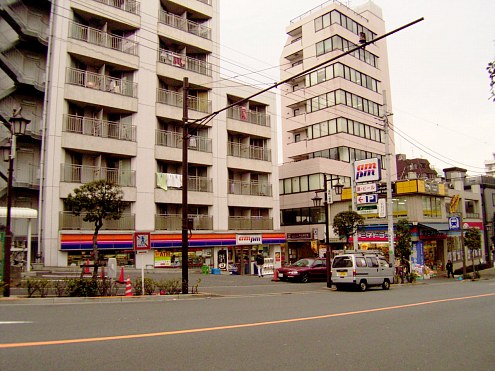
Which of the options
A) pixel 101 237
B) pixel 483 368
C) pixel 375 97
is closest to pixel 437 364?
pixel 483 368

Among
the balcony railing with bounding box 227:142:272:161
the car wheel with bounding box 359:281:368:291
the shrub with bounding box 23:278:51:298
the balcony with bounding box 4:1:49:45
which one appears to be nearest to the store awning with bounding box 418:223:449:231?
the balcony railing with bounding box 227:142:272:161

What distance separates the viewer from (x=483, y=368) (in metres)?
6.48

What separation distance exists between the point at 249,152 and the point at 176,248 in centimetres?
1085

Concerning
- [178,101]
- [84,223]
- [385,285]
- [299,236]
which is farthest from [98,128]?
[299,236]

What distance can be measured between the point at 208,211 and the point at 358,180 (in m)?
11.9

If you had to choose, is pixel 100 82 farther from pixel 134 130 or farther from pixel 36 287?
pixel 36 287

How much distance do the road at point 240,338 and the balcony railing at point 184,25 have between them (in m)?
26.2

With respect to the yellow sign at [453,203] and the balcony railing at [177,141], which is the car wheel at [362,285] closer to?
the balcony railing at [177,141]

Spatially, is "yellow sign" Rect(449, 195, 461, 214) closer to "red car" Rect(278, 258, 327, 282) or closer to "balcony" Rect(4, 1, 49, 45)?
"red car" Rect(278, 258, 327, 282)

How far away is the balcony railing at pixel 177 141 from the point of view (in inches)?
1239

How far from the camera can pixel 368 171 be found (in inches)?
1212

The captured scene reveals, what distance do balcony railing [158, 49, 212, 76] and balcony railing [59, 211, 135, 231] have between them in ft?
40.2

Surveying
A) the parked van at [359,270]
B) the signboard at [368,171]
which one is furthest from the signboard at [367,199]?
the parked van at [359,270]

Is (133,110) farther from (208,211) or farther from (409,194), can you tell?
(409,194)
